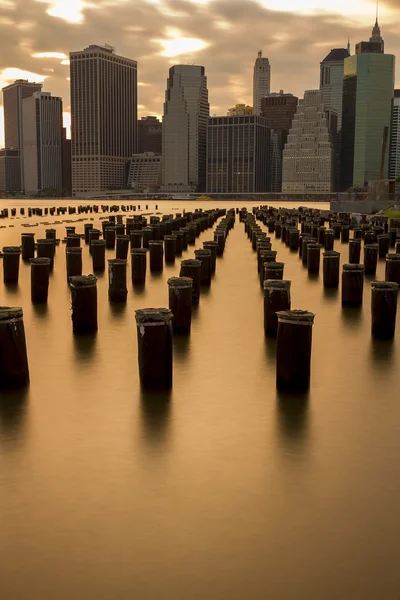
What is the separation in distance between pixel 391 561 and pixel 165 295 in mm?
12277

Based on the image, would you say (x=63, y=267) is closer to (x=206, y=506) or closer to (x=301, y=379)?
(x=301, y=379)

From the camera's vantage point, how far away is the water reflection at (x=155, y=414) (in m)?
7.05

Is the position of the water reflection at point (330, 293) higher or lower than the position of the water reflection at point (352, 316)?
higher

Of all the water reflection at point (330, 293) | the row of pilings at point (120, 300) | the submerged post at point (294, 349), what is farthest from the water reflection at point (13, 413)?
the water reflection at point (330, 293)

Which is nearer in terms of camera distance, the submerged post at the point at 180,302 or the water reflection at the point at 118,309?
the submerged post at the point at 180,302

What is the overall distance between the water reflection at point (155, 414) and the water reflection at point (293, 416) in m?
1.26

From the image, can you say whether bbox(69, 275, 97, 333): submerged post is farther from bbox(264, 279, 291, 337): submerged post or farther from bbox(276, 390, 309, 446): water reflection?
bbox(276, 390, 309, 446): water reflection

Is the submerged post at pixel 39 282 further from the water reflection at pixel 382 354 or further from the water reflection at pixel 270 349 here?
the water reflection at pixel 382 354

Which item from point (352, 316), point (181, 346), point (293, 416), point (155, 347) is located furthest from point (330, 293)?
point (293, 416)

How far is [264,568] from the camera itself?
4469 millimetres

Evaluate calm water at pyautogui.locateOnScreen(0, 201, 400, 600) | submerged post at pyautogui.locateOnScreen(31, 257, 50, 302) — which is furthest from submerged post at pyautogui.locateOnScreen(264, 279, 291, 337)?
submerged post at pyautogui.locateOnScreen(31, 257, 50, 302)

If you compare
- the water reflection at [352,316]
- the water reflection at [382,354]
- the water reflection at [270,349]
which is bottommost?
the water reflection at [382,354]

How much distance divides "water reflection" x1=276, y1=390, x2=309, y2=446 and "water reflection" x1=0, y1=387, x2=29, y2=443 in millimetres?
2789

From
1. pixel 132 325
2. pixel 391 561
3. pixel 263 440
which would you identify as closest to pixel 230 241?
pixel 132 325
